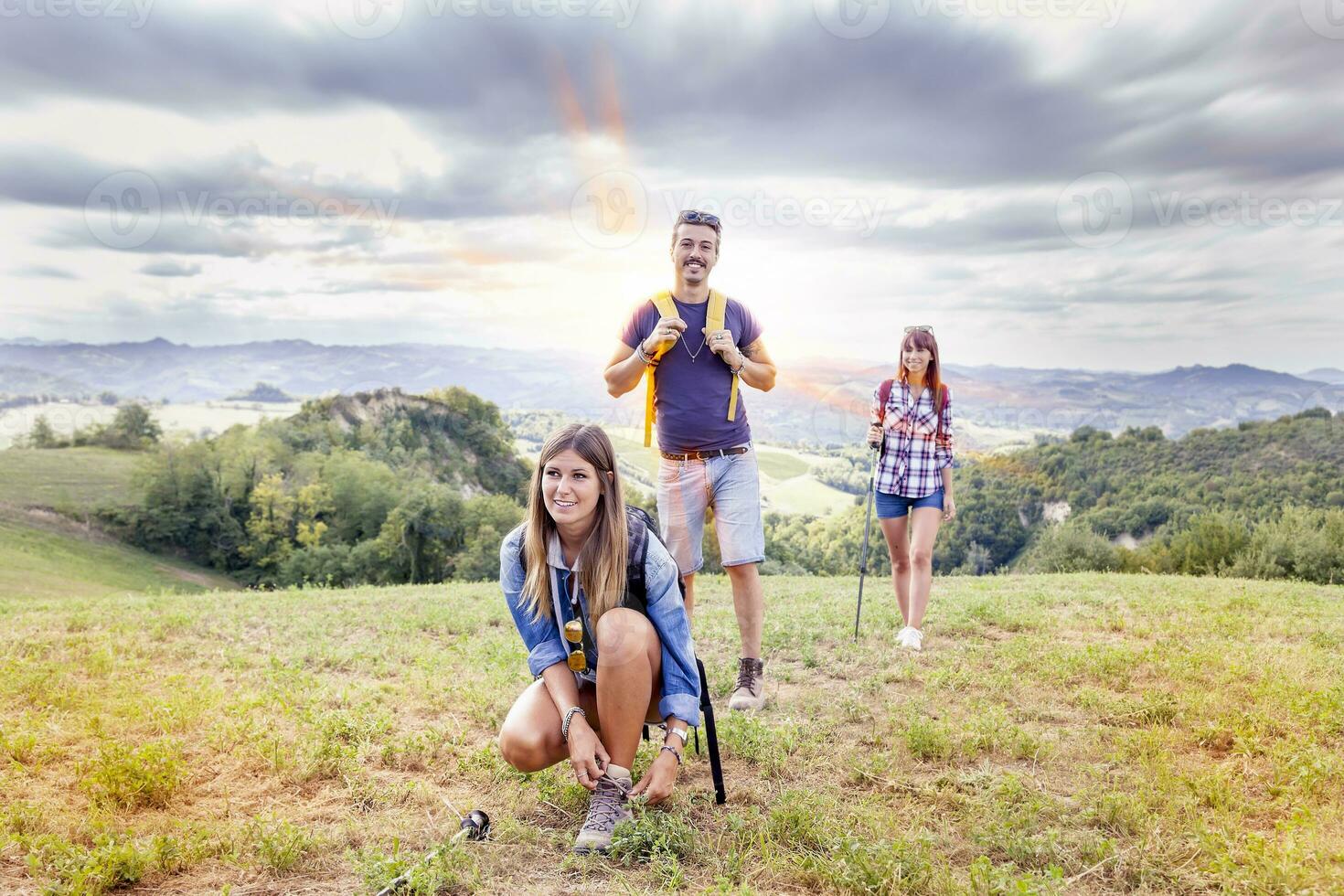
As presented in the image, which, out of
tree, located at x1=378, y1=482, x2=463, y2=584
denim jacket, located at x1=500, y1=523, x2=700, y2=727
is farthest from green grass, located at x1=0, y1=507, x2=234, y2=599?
denim jacket, located at x1=500, y1=523, x2=700, y2=727

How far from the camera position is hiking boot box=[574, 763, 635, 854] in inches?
135

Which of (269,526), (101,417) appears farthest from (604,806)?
(101,417)

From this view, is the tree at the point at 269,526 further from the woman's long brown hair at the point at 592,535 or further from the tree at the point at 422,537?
the woman's long brown hair at the point at 592,535

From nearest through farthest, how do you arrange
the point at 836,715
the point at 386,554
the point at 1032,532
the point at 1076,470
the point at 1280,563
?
1. the point at 836,715
2. the point at 1280,563
3. the point at 1032,532
4. the point at 386,554
5. the point at 1076,470

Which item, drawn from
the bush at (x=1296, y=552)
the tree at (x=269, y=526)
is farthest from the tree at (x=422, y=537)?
the bush at (x=1296, y=552)

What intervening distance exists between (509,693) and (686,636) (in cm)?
238

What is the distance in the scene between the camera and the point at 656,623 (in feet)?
12.0

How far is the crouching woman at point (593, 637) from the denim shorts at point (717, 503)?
4.76ft

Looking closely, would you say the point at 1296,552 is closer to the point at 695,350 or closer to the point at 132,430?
the point at 695,350

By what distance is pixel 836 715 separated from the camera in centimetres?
509

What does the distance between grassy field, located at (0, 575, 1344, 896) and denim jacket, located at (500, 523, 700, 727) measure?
56 centimetres

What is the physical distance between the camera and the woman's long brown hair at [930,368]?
22.7 ft

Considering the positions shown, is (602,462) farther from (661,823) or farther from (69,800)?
(69,800)

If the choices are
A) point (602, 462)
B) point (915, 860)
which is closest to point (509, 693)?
point (602, 462)
